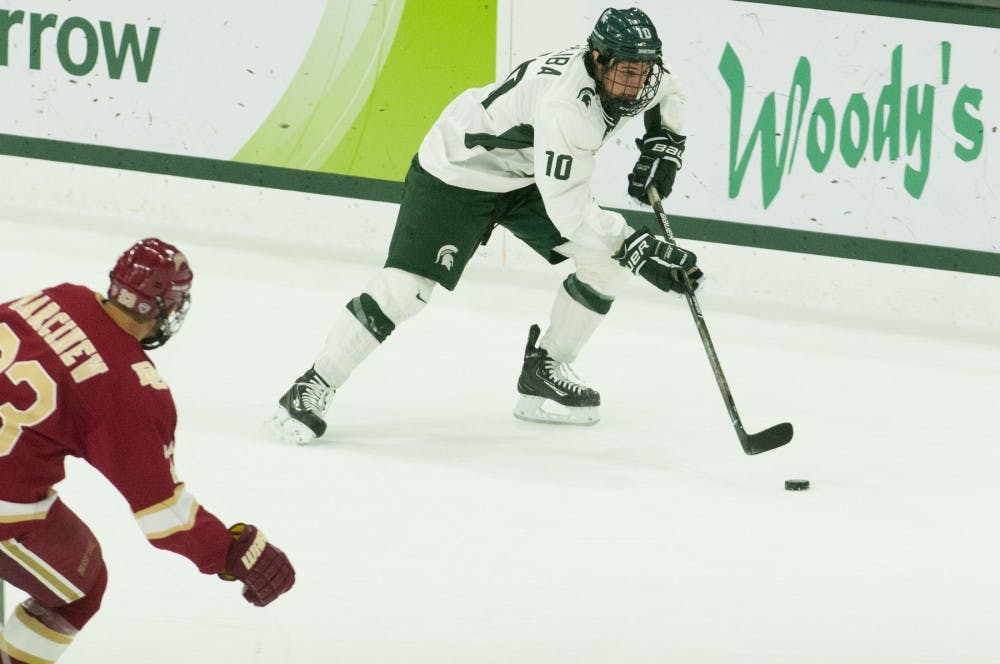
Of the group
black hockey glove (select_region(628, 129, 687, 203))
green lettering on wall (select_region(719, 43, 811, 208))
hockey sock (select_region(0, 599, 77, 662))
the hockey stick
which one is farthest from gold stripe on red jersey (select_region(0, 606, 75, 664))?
green lettering on wall (select_region(719, 43, 811, 208))

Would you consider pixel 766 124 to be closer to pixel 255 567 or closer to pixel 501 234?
pixel 501 234

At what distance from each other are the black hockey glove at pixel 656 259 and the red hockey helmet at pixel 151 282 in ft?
6.05

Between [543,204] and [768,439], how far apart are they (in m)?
0.90

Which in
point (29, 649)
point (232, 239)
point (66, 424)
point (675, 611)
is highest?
point (66, 424)

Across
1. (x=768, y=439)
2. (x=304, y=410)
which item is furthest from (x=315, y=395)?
(x=768, y=439)

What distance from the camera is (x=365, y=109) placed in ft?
20.2

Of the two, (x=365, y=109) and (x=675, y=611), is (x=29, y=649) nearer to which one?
(x=675, y=611)

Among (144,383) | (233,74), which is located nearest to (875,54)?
(233,74)

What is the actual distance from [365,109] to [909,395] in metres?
2.37

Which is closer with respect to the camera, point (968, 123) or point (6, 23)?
point (968, 123)

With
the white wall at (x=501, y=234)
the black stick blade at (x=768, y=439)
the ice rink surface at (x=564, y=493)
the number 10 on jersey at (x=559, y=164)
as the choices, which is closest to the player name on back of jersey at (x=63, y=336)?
the ice rink surface at (x=564, y=493)

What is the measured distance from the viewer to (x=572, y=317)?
15.1ft

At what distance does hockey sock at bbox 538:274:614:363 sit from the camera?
15.0 ft

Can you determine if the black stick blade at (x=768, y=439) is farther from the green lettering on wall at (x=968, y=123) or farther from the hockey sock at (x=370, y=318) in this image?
the green lettering on wall at (x=968, y=123)
